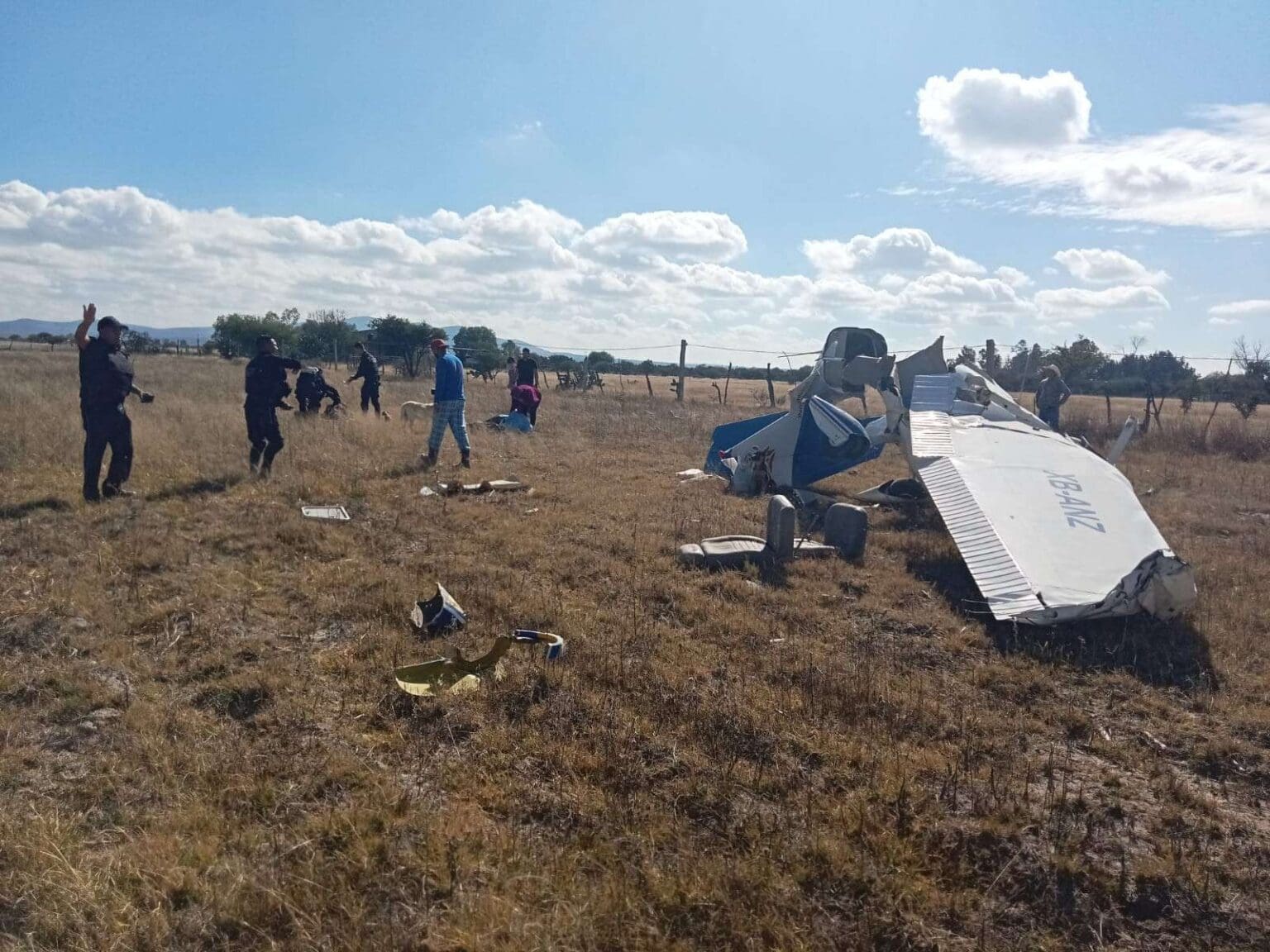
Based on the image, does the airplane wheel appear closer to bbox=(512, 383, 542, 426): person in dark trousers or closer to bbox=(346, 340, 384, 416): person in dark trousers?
bbox=(512, 383, 542, 426): person in dark trousers

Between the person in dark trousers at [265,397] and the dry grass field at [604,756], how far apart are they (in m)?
2.57

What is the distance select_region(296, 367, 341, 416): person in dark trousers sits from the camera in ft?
49.3

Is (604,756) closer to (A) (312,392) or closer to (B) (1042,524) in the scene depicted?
(B) (1042,524)

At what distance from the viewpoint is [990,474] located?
723 centimetres

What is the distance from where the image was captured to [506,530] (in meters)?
8.11

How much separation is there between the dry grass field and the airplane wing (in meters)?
0.32

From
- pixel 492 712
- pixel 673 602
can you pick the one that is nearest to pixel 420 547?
pixel 673 602

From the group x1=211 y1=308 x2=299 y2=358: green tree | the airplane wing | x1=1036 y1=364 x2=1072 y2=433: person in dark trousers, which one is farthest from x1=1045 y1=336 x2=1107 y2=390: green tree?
x1=211 y1=308 x2=299 y2=358: green tree

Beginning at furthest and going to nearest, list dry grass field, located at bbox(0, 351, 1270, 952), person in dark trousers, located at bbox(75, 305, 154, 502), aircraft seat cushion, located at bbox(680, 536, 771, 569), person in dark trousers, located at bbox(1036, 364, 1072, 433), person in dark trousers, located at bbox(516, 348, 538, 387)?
person in dark trousers, located at bbox(516, 348, 538, 387) → person in dark trousers, located at bbox(1036, 364, 1072, 433) → person in dark trousers, located at bbox(75, 305, 154, 502) → aircraft seat cushion, located at bbox(680, 536, 771, 569) → dry grass field, located at bbox(0, 351, 1270, 952)

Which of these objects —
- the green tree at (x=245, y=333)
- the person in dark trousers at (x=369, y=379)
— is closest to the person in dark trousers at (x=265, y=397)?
the person in dark trousers at (x=369, y=379)

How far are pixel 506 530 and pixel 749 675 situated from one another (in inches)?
154

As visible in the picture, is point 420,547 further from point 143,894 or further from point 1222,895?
point 1222,895

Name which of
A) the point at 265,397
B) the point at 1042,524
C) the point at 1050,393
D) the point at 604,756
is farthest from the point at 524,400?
the point at 604,756

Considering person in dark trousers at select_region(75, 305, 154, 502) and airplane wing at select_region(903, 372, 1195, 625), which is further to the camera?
person in dark trousers at select_region(75, 305, 154, 502)
